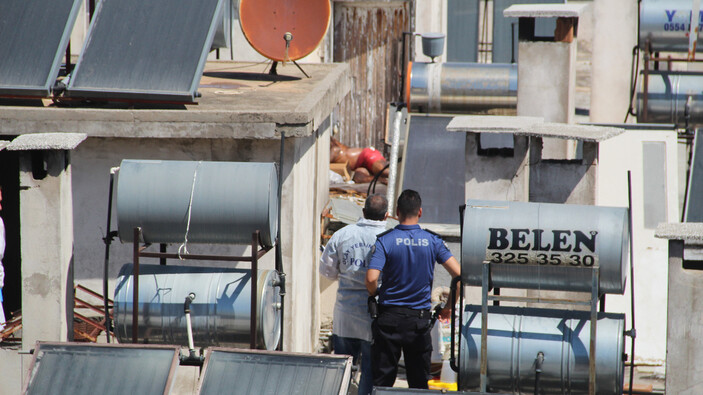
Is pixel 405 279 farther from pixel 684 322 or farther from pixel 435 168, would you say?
pixel 435 168

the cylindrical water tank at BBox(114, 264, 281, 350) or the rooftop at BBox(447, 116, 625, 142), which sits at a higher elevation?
the rooftop at BBox(447, 116, 625, 142)

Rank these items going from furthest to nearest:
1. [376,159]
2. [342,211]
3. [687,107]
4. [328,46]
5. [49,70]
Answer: [328,46]
[376,159]
[687,107]
[342,211]
[49,70]

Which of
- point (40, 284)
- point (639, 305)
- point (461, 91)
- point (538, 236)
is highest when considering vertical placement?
point (461, 91)

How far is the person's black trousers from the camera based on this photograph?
6906 millimetres

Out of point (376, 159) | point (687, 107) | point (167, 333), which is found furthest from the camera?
point (376, 159)

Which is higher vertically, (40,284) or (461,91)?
(461,91)

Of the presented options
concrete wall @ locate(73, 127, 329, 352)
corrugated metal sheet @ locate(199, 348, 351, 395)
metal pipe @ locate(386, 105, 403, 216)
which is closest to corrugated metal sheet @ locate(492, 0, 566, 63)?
metal pipe @ locate(386, 105, 403, 216)

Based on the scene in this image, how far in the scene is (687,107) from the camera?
14.3 meters

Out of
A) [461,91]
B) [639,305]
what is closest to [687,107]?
[461,91]

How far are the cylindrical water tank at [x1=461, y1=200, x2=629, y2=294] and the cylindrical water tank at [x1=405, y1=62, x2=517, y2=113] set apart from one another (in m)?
8.33

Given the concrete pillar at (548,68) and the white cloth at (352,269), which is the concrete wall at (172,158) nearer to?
the white cloth at (352,269)

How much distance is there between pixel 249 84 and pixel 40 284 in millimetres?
4054

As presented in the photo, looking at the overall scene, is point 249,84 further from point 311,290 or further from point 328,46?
point 328,46

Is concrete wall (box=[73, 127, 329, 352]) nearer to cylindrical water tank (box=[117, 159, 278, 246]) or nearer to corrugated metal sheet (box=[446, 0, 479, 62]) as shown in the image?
cylindrical water tank (box=[117, 159, 278, 246])
